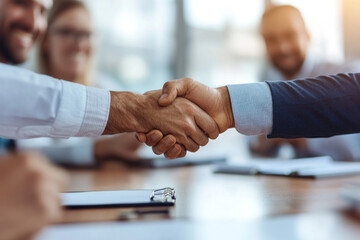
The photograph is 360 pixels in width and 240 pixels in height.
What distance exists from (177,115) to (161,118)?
58 millimetres

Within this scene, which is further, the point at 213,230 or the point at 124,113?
the point at 124,113

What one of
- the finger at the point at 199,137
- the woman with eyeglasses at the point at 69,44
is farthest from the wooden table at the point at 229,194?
the woman with eyeglasses at the point at 69,44

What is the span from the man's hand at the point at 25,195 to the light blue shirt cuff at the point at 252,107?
2.81 ft

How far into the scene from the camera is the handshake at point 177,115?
1263 millimetres

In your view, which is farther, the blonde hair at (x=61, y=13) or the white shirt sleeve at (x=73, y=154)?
the blonde hair at (x=61, y=13)

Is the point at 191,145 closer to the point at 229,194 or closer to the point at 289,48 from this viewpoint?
the point at 229,194

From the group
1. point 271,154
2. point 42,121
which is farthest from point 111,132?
point 271,154

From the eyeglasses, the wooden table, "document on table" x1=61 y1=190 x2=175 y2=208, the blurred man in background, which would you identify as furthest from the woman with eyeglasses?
"document on table" x1=61 y1=190 x2=175 y2=208

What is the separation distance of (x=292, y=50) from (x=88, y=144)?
6.15ft

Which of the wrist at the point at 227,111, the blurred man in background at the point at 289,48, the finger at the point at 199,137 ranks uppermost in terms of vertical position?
the blurred man in background at the point at 289,48

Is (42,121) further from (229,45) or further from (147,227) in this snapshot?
(229,45)

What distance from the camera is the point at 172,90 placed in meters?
1.30

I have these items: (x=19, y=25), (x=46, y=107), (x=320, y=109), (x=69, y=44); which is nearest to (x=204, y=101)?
(x=320, y=109)

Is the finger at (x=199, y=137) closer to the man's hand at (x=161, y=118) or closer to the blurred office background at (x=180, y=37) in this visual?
the man's hand at (x=161, y=118)
